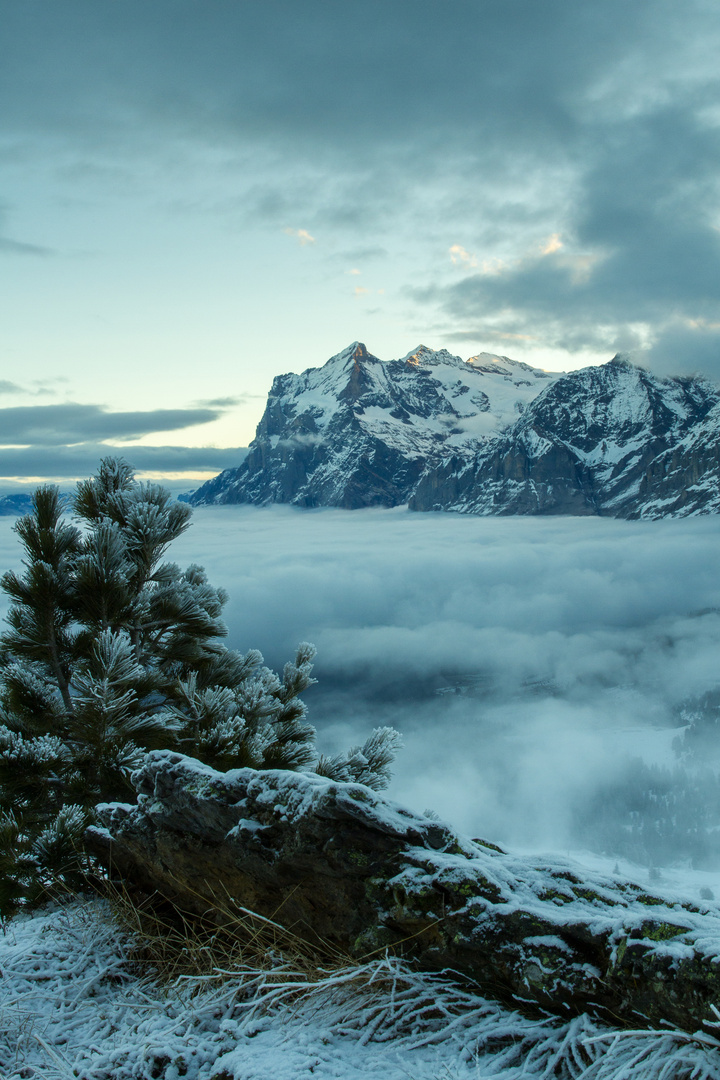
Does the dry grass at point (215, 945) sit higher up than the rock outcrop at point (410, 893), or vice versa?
the rock outcrop at point (410, 893)

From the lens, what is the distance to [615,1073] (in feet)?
Result: 6.13

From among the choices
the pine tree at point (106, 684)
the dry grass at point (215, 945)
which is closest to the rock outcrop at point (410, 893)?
the dry grass at point (215, 945)

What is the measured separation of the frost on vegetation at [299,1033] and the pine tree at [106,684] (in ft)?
3.82

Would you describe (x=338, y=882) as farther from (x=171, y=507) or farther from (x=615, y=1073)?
(x=171, y=507)

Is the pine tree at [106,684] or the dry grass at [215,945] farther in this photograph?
the pine tree at [106,684]

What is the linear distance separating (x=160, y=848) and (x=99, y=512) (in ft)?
12.9

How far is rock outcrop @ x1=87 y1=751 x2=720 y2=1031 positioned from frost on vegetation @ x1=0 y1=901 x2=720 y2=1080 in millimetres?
108

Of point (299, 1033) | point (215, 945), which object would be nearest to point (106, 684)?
point (215, 945)

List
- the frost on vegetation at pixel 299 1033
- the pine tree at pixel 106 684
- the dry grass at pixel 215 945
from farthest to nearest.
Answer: the pine tree at pixel 106 684 < the dry grass at pixel 215 945 < the frost on vegetation at pixel 299 1033

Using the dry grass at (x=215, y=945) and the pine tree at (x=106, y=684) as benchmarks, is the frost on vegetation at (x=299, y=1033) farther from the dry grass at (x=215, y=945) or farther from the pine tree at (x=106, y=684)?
the pine tree at (x=106, y=684)

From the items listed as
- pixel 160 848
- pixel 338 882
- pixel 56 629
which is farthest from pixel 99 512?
pixel 338 882

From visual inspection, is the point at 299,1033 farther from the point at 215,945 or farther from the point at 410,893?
the point at 215,945

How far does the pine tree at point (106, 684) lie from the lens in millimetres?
4820

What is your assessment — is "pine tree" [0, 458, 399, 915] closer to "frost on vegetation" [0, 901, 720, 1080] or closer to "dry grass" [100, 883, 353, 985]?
"dry grass" [100, 883, 353, 985]
